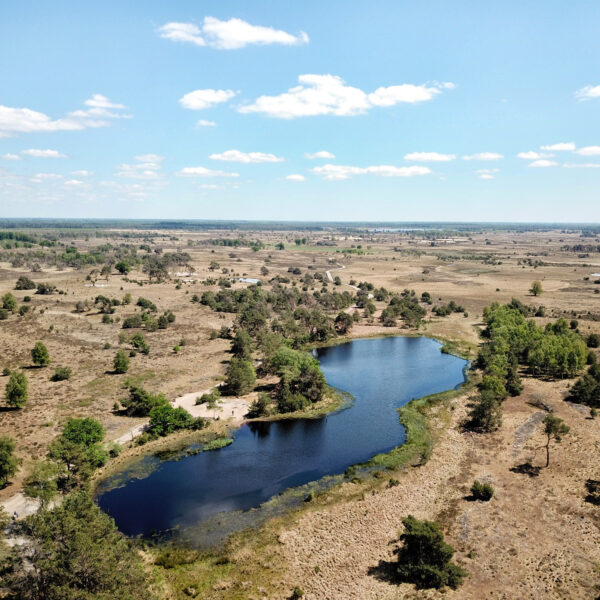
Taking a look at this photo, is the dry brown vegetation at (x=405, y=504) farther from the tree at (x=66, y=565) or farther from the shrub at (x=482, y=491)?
the tree at (x=66, y=565)

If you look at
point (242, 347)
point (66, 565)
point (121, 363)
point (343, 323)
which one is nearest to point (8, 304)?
point (121, 363)

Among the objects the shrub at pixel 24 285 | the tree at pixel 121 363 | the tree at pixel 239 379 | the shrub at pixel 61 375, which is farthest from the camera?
the shrub at pixel 24 285

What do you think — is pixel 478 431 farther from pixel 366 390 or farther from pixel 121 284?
pixel 121 284

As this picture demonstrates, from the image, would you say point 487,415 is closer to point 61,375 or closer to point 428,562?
point 428,562

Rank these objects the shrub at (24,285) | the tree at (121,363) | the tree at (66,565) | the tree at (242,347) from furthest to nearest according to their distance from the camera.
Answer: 1. the shrub at (24,285)
2. the tree at (242,347)
3. the tree at (121,363)
4. the tree at (66,565)

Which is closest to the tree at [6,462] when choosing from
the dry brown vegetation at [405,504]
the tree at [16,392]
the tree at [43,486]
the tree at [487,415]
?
the dry brown vegetation at [405,504]

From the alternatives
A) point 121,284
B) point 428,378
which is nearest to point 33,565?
point 428,378

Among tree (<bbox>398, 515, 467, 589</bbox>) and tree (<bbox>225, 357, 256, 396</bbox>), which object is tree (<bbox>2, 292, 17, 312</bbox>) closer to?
Result: tree (<bbox>225, 357, 256, 396</bbox>)
